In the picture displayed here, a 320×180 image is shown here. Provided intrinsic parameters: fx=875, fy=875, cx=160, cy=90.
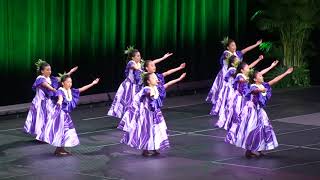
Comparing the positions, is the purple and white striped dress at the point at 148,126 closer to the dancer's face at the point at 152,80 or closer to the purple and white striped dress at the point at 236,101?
the dancer's face at the point at 152,80

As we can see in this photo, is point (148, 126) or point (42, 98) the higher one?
point (42, 98)

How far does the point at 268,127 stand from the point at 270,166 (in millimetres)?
747

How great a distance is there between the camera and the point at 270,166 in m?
11.3

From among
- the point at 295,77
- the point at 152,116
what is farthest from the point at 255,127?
the point at 295,77

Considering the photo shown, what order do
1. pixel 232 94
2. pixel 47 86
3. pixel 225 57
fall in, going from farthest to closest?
pixel 225 57, pixel 232 94, pixel 47 86

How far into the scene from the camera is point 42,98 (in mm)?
13547

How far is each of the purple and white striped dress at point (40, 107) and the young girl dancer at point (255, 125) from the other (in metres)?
2.99

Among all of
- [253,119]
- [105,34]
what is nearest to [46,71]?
[253,119]

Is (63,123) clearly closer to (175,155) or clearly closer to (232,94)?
(175,155)

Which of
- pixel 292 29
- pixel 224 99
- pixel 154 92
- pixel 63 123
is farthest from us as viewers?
pixel 292 29

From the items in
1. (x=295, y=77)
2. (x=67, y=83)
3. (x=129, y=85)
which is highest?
(x=67, y=83)

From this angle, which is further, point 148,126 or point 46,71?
point 46,71

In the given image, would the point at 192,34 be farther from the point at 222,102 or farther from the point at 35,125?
the point at 35,125

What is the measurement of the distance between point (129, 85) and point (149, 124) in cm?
311
